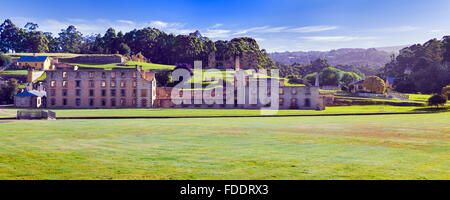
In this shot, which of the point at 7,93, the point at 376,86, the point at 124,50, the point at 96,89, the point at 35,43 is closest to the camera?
the point at 96,89

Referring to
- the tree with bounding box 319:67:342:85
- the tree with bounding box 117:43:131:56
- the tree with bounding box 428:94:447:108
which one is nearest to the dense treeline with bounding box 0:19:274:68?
the tree with bounding box 117:43:131:56

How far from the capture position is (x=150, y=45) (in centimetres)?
15075

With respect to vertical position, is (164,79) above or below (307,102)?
above

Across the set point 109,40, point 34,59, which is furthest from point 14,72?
point 109,40

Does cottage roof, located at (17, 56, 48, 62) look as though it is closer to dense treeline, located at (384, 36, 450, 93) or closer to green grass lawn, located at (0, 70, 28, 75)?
green grass lawn, located at (0, 70, 28, 75)

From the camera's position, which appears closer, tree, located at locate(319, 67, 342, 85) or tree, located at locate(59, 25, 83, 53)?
tree, located at locate(319, 67, 342, 85)

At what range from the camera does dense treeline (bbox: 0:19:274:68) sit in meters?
137

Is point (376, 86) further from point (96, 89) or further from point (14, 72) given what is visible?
point (14, 72)

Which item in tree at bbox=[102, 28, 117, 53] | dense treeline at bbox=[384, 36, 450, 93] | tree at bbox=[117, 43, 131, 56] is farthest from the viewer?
tree at bbox=[102, 28, 117, 53]

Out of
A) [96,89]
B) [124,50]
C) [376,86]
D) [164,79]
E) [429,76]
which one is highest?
[124,50]

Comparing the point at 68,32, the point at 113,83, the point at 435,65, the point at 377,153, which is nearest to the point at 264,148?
the point at 377,153
